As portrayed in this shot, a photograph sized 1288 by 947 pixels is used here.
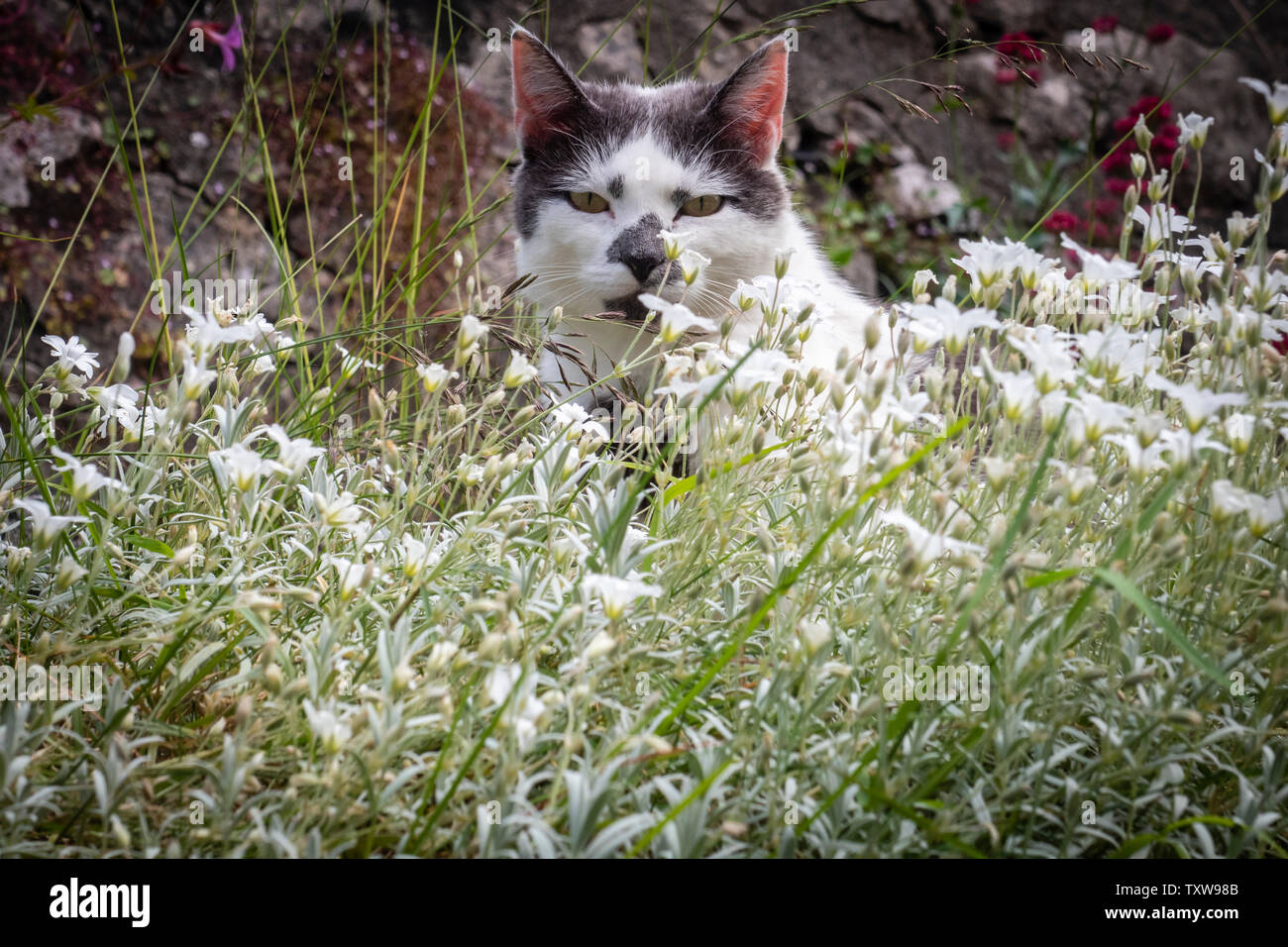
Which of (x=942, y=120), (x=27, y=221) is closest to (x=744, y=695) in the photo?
(x=27, y=221)

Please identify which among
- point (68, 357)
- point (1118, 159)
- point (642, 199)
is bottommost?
point (68, 357)

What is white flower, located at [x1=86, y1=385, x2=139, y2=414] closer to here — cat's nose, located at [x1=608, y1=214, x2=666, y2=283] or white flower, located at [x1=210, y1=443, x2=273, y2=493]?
white flower, located at [x1=210, y1=443, x2=273, y2=493]

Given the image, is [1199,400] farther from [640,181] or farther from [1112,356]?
[640,181]

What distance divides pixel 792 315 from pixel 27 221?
391 centimetres

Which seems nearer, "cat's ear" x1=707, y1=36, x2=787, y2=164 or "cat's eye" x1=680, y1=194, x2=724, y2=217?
"cat's ear" x1=707, y1=36, x2=787, y2=164

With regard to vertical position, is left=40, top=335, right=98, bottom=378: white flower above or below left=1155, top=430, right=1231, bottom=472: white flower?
above

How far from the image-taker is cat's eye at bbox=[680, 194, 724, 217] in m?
2.55

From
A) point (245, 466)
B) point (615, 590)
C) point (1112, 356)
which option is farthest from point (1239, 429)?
point (245, 466)

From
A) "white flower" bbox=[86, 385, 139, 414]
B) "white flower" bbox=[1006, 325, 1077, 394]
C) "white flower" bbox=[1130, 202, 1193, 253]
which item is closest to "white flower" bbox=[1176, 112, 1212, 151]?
"white flower" bbox=[1130, 202, 1193, 253]

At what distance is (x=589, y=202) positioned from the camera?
2631 millimetres

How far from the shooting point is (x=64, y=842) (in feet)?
4.04

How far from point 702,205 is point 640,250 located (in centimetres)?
33

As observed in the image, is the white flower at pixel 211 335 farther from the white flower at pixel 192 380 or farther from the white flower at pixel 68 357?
the white flower at pixel 68 357

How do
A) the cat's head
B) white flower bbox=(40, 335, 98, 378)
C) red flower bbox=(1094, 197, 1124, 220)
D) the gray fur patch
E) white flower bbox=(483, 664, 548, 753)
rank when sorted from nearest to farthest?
1. white flower bbox=(483, 664, 548, 753)
2. white flower bbox=(40, 335, 98, 378)
3. the cat's head
4. the gray fur patch
5. red flower bbox=(1094, 197, 1124, 220)
